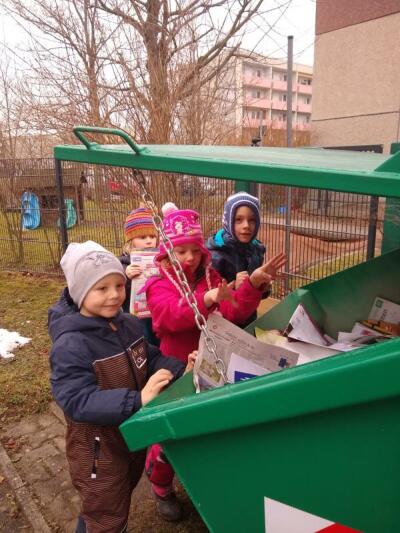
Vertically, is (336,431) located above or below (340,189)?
below

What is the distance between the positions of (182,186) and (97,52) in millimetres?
2054

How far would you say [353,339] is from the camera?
180cm

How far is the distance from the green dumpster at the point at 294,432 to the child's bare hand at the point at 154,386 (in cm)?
24

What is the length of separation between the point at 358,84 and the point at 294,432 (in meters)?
13.4

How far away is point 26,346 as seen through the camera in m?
4.27

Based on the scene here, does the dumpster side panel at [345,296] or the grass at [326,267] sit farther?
the grass at [326,267]

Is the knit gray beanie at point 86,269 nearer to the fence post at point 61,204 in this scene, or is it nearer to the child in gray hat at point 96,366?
the child in gray hat at point 96,366

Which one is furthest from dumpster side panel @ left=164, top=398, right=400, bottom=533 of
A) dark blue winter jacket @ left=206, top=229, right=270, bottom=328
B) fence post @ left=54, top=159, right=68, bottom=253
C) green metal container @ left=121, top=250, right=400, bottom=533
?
fence post @ left=54, top=159, right=68, bottom=253

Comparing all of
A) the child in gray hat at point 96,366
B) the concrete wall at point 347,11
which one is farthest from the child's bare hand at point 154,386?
the concrete wall at point 347,11

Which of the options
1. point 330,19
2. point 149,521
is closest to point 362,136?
point 330,19

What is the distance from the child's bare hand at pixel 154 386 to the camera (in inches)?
55.7

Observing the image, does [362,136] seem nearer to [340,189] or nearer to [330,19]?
[330,19]

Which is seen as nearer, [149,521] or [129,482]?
[129,482]

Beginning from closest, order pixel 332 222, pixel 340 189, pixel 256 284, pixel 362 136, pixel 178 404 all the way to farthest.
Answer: pixel 340 189
pixel 178 404
pixel 256 284
pixel 332 222
pixel 362 136
